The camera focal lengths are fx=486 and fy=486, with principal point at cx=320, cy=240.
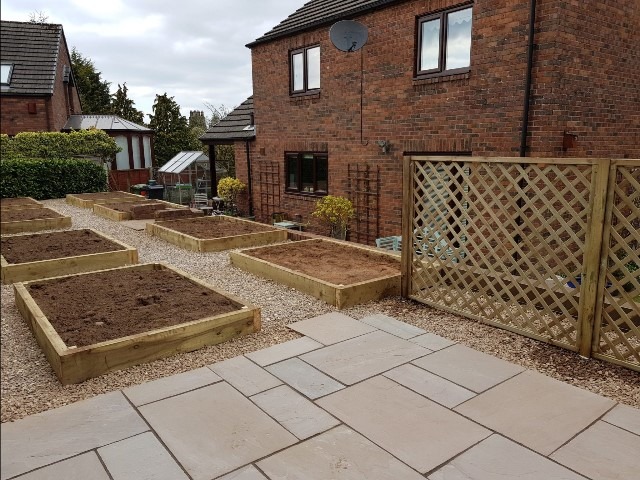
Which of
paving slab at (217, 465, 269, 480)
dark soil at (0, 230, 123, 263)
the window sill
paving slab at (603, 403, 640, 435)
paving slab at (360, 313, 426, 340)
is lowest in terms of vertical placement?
paving slab at (217, 465, 269, 480)

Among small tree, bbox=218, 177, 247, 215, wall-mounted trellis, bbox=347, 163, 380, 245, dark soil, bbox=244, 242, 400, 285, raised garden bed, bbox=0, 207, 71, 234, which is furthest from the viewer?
small tree, bbox=218, 177, 247, 215

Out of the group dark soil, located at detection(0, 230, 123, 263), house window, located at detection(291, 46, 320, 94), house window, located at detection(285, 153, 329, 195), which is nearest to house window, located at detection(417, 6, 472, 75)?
house window, located at detection(291, 46, 320, 94)

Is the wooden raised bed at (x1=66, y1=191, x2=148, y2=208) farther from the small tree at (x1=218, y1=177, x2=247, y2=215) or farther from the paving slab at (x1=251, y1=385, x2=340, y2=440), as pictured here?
the paving slab at (x1=251, y1=385, x2=340, y2=440)

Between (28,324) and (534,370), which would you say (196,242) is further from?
(534,370)

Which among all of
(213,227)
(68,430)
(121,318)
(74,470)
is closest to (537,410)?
(74,470)

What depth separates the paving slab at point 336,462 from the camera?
2711 mm

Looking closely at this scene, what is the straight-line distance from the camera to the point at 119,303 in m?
5.23

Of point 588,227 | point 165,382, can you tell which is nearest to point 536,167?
point 588,227

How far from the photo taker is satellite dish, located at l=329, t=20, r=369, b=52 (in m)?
9.60

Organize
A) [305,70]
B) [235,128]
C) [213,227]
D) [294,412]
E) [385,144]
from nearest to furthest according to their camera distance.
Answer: [294,412] → [385,144] → [213,227] → [305,70] → [235,128]

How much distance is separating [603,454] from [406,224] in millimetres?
3348

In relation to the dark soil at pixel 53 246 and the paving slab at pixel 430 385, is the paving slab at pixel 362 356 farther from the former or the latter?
the dark soil at pixel 53 246

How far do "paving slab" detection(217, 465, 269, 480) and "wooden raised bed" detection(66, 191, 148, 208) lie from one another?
13.4 m

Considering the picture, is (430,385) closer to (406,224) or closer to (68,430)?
(406,224)
